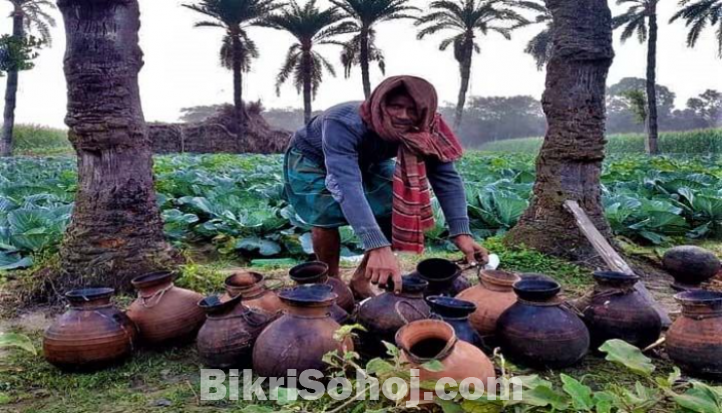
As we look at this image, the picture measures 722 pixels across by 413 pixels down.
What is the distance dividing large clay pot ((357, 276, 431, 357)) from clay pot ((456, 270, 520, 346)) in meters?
0.25

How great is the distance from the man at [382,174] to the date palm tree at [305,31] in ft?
59.4

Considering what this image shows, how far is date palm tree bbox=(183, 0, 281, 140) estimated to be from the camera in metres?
19.9

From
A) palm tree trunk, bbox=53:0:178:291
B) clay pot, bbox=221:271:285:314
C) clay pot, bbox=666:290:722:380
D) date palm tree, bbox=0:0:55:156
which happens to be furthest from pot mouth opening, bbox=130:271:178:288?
date palm tree, bbox=0:0:55:156

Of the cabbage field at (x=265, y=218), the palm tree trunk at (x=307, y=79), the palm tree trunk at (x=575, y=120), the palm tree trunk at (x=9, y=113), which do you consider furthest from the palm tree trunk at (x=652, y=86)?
the palm tree trunk at (x=9, y=113)

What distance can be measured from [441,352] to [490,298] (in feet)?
2.25

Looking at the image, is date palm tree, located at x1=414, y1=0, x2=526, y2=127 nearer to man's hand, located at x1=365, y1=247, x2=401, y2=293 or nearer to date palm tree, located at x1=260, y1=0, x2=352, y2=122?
date palm tree, located at x1=260, y1=0, x2=352, y2=122

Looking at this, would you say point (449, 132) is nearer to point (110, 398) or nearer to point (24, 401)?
point (110, 398)

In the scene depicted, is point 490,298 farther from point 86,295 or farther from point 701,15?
point 701,15

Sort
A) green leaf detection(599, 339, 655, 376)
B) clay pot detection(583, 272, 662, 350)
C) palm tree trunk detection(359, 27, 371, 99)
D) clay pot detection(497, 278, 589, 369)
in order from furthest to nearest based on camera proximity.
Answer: palm tree trunk detection(359, 27, 371, 99)
clay pot detection(583, 272, 662, 350)
clay pot detection(497, 278, 589, 369)
green leaf detection(599, 339, 655, 376)

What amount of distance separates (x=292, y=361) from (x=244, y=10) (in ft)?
66.1

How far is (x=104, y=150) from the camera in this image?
2857 mm

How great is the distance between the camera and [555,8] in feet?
12.6

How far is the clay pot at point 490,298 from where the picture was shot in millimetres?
2074

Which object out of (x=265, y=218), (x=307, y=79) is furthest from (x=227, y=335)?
(x=307, y=79)
